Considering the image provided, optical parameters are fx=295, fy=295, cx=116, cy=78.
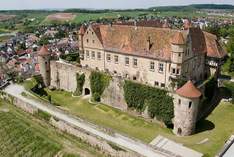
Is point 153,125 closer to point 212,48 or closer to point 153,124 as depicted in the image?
point 153,124

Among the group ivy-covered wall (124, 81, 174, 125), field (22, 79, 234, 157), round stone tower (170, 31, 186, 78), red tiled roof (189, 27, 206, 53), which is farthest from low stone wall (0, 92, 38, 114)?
red tiled roof (189, 27, 206, 53)

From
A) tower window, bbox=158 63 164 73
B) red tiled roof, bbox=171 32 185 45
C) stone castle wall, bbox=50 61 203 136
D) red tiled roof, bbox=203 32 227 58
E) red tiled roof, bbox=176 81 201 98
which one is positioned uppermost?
red tiled roof, bbox=171 32 185 45

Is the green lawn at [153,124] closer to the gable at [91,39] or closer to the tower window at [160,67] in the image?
the tower window at [160,67]

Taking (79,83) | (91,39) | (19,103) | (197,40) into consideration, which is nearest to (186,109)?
(197,40)

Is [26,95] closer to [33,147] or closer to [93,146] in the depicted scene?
[33,147]

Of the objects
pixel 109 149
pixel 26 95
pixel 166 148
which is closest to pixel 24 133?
pixel 26 95

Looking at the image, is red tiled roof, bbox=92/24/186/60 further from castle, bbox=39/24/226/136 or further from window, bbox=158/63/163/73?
window, bbox=158/63/163/73
